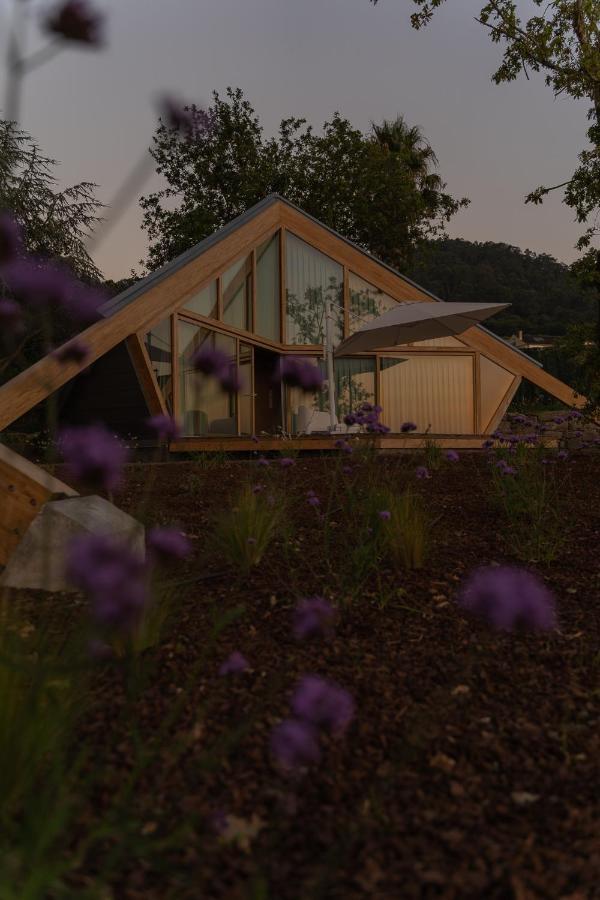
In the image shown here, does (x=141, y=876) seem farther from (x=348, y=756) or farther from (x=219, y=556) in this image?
(x=219, y=556)

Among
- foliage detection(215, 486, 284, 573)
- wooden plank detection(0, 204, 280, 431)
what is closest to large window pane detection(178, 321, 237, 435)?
wooden plank detection(0, 204, 280, 431)

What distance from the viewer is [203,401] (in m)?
10.8

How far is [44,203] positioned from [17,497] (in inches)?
627

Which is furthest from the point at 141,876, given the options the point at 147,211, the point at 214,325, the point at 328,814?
the point at 147,211

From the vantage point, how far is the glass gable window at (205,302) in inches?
456

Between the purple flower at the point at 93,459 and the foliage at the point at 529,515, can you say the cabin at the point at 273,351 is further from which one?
the purple flower at the point at 93,459

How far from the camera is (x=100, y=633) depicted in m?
1.10

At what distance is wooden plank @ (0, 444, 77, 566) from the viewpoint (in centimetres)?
262

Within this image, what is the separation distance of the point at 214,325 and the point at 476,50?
5.96m

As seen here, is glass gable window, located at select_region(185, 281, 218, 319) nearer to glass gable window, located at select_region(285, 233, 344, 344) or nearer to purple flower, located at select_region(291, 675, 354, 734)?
glass gable window, located at select_region(285, 233, 344, 344)

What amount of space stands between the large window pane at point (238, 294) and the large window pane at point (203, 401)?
0.46 meters

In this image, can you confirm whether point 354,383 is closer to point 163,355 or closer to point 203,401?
point 203,401

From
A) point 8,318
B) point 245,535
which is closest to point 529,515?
point 245,535

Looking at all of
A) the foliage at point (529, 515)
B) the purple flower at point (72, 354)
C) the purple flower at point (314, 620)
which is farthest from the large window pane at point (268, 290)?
the purple flower at point (314, 620)
